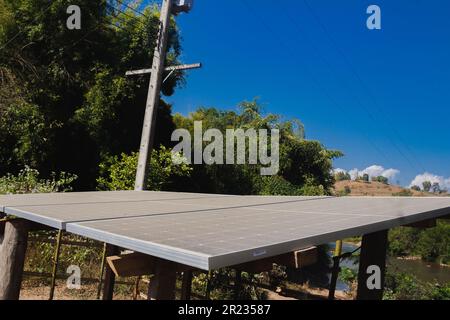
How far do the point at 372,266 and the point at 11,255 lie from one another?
11.7 feet

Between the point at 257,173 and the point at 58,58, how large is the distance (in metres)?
10.1

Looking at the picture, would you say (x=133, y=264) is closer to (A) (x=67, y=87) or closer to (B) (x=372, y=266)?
(B) (x=372, y=266)

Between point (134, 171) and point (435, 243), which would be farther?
point (435, 243)

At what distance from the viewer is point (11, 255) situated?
133 inches

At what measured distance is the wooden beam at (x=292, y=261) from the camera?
241 centimetres

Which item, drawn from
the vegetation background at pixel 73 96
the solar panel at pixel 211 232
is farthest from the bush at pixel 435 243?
the solar panel at pixel 211 232

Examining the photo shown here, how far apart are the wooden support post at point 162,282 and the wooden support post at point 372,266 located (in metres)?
2.41

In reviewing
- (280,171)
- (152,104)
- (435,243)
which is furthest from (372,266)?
(435,243)

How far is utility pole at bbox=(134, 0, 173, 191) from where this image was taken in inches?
303

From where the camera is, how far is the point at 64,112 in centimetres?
1159
